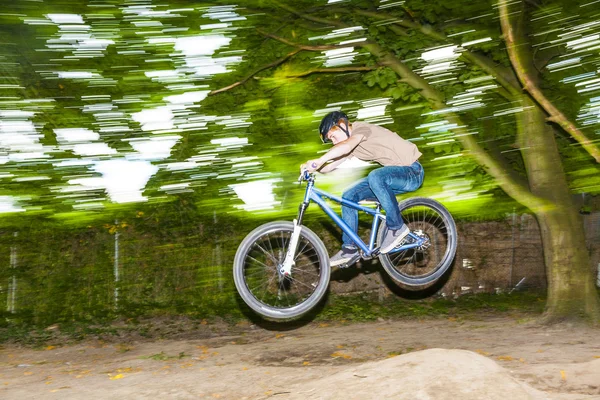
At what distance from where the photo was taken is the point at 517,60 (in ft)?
29.7

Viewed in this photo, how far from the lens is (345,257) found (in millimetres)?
6434

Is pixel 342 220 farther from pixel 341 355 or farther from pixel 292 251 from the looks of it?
pixel 341 355

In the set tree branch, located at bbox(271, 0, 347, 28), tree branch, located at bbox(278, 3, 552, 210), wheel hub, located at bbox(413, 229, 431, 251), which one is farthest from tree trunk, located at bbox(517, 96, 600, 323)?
wheel hub, located at bbox(413, 229, 431, 251)

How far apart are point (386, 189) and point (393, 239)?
0.47m

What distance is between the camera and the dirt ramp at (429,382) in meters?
5.70

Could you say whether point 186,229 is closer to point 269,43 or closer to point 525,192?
point 269,43

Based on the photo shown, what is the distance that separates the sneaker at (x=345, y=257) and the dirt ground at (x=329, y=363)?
102 centimetres

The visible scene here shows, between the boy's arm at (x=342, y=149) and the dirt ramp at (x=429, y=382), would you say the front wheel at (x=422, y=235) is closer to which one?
the dirt ramp at (x=429, y=382)

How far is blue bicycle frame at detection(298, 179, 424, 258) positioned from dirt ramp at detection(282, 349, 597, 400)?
1026 mm

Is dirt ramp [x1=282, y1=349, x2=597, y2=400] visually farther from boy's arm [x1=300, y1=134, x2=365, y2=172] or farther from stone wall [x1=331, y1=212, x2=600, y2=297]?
stone wall [x1=331, y1=212, x2=600, y2=297]

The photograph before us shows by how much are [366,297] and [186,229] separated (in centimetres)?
386

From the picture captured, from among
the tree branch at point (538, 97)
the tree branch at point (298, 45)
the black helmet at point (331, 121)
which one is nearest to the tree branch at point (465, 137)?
the tree branch at point (298, 45)

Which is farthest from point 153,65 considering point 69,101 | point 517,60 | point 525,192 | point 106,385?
point 525,192

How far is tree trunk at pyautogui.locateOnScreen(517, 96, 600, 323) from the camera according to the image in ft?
33.9
